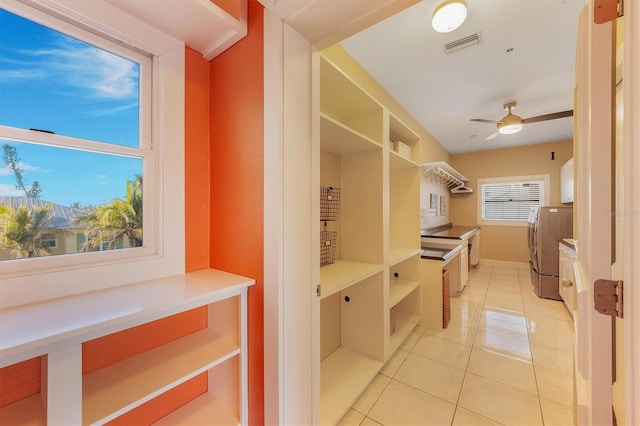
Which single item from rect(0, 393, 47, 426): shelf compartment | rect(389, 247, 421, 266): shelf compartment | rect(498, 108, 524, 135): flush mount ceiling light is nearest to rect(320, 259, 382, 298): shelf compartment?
rect(389, 247, 421, 266): shelf compartment

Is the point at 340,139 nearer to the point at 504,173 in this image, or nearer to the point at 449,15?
the point at 449,15

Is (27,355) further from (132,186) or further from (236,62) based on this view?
(236,62)

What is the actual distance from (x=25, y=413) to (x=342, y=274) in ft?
4.65

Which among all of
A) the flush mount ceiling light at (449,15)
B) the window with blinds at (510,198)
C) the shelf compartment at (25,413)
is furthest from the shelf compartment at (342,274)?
the window with blinds at (510,198)

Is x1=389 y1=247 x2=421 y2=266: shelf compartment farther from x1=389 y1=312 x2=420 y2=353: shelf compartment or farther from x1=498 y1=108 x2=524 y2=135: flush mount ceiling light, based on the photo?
x1=498 y1=108 x2=524 y2=135: flush mount ceiling light

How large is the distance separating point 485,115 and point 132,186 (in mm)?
4481

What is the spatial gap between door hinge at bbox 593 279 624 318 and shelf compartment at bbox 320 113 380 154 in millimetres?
1260

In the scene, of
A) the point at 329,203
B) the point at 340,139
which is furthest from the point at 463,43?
the point at 329,203

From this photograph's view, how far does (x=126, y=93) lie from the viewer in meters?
1.20

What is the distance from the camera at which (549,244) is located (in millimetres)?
3676

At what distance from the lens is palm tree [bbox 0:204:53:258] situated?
90cm

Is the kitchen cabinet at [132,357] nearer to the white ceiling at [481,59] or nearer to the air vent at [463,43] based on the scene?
the white ceiling at [481,59]

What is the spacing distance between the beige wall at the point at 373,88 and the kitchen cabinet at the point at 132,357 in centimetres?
193

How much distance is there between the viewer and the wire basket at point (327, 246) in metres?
1.88
